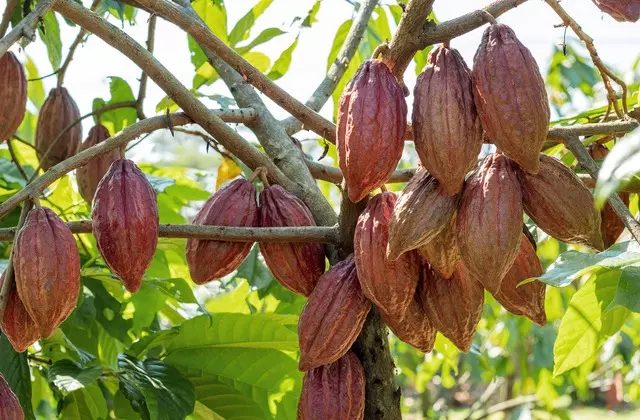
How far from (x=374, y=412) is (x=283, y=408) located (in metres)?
0.39

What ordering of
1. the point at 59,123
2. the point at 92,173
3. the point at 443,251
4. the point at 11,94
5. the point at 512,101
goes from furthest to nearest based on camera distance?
the point at 59,123 → the point at 92,173 → the point at 11,94 → the point at 443,251 → the point at 512,101

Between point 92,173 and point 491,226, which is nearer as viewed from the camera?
point 491,226

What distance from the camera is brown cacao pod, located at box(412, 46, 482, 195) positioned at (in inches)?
41.8

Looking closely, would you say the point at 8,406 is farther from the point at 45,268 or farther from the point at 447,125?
the point at 447,125

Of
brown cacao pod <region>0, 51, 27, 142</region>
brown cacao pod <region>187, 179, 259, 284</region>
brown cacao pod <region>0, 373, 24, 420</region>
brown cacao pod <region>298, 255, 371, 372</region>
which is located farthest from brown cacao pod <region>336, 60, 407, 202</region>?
brown cacao pod <region>0, 51, 27, 142</region>

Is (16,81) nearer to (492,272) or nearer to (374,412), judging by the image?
(374,412)

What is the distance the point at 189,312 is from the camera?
189 centimetres

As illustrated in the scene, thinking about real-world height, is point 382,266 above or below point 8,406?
above

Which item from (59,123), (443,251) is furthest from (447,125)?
(59,123)

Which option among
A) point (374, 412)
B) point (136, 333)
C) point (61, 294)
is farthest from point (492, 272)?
point (136, 333)

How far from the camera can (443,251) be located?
3.81 feet

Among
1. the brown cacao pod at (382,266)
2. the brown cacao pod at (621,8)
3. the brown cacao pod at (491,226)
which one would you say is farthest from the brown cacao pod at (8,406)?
the brown cacao pod at (621,8)

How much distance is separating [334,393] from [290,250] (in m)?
0.22

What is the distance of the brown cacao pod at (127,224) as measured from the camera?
1.22 m
